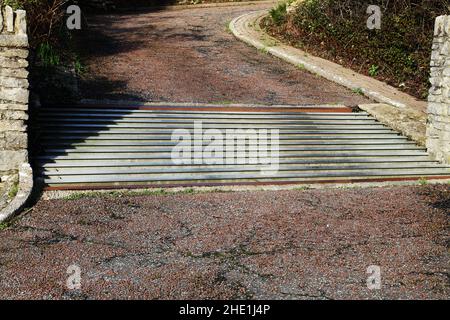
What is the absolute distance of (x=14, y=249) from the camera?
479 centimetres

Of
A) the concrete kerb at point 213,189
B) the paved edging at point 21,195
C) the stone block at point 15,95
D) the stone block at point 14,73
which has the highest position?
the stone block at point 14,73

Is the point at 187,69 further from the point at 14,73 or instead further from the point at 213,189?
the point at 14,73

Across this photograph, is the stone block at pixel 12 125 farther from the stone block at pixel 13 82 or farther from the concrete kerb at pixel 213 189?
the concrete kerb at pixel 213 189

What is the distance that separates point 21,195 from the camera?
19.2ft

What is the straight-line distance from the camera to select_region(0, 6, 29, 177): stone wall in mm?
6141

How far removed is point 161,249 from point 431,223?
2.96m

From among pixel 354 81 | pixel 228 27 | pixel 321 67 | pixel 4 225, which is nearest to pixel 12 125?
pixel 4 225

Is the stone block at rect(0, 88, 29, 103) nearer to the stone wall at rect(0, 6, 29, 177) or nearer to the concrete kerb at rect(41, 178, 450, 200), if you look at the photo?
the stone wall at rect(0, 6, 29, 177)

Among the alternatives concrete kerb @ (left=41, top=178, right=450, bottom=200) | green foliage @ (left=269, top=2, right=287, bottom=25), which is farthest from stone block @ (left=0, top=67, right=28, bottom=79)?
green foliage @ (left=269, top=2, right=287, bottom=25)

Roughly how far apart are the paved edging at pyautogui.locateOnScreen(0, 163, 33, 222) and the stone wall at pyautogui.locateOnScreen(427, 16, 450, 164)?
19.4 ft

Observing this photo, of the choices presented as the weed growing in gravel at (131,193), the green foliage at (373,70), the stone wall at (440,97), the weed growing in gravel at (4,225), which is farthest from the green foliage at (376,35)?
the weed growing in gravel at (4,225)

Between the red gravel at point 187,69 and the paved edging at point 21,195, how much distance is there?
10.3 ft

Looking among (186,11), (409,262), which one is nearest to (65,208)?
(409,262)

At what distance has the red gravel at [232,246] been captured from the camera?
4.20 metres
